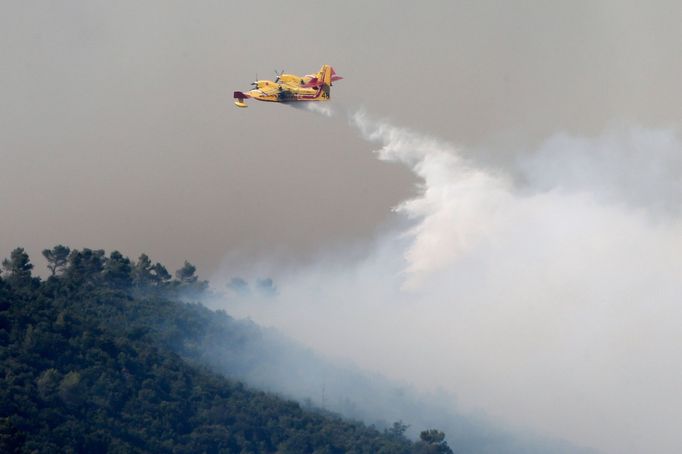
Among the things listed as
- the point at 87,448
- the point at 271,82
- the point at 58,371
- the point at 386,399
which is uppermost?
the point at 271,82

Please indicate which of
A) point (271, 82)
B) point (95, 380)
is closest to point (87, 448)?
point (95, 380)

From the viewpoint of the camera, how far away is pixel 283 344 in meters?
145

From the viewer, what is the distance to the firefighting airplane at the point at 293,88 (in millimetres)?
111375

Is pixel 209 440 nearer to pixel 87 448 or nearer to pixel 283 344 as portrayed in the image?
pixel 87 448

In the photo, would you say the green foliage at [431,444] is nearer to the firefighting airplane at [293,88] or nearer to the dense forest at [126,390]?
the dense forest at [126,390]

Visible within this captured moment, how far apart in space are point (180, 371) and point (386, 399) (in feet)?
82.3

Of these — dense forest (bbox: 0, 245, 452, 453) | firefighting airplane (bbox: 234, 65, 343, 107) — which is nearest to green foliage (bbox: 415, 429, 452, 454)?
dense forest (bbox: 0, 245, 452, 453)

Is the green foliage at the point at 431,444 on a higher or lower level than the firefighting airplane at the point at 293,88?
lower

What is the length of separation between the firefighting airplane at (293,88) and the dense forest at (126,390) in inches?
832

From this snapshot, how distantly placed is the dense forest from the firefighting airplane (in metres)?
21.1

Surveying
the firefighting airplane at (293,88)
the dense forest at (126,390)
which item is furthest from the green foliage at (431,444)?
the firefighting airplane at (293,88)

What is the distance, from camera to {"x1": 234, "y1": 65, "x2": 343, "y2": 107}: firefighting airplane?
11138 cm

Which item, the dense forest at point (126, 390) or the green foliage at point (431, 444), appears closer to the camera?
the dense forest at point (126, 390)

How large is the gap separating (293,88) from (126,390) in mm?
23369
